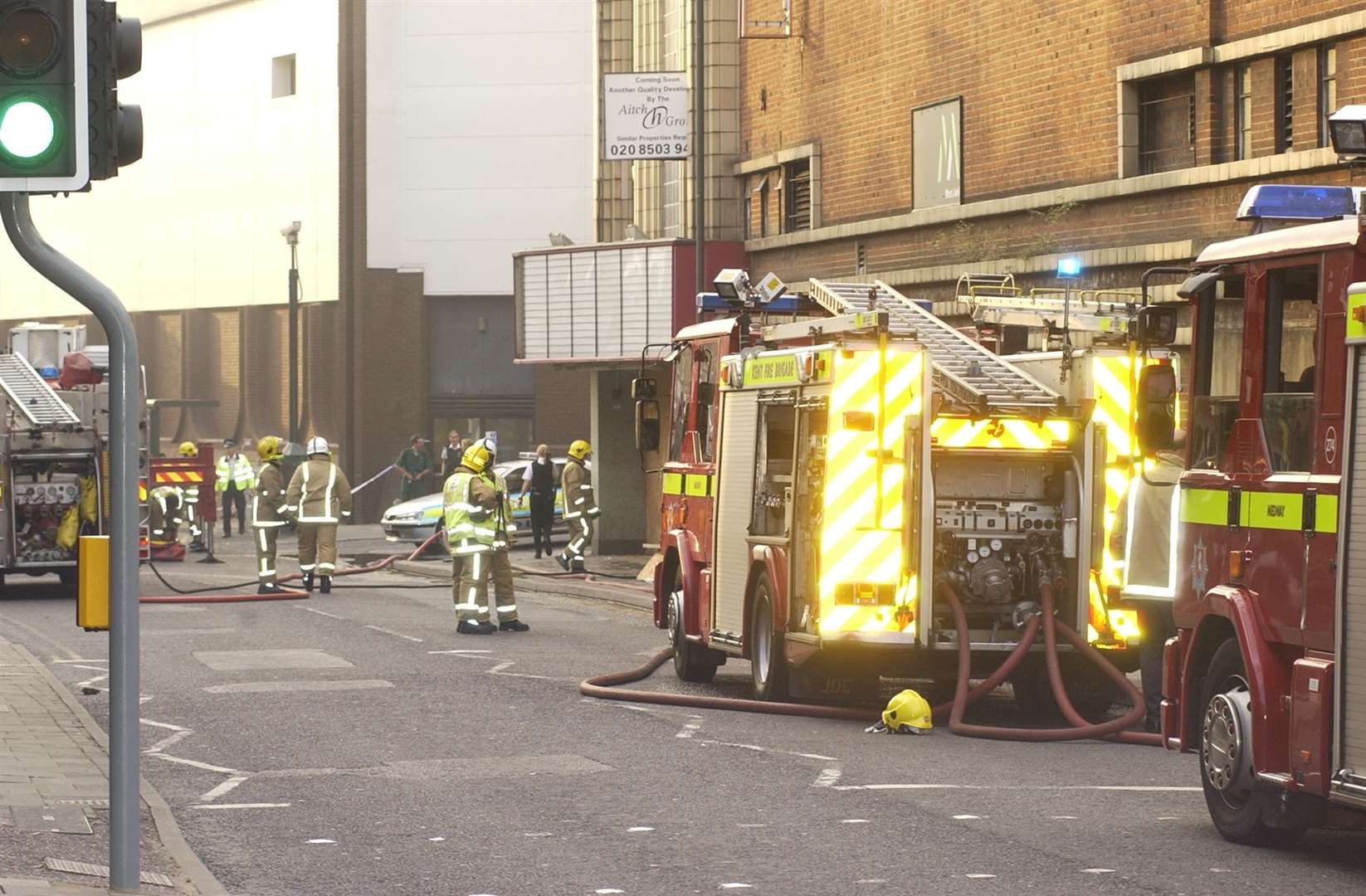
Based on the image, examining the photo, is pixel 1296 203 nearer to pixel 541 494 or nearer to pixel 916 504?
pixel 916 504

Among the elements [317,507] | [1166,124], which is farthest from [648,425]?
[317,507]

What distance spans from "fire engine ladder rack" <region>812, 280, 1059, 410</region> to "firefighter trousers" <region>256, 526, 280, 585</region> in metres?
11.3

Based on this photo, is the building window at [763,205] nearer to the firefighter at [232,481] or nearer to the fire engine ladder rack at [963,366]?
the firefighter at [232,481]

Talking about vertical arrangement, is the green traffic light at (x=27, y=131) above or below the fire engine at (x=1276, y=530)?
above

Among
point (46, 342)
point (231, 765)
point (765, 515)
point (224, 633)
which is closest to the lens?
point (231, 765)

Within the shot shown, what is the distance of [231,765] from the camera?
12203 millimetres

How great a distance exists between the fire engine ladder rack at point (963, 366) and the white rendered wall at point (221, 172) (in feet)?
116

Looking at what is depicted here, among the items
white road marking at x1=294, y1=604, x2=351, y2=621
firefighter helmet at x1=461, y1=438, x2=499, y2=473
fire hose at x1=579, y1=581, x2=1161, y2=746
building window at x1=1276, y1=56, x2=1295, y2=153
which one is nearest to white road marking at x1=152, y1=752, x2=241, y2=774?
fire hose at x1=579, y1=581, x2=1161, y2=746

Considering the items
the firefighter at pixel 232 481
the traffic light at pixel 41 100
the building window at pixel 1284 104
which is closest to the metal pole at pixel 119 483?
the traffic light at pixel 41 100

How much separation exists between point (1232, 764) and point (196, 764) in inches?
223

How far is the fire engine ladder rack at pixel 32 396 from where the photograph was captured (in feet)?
83.5

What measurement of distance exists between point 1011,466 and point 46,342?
19.7 meters

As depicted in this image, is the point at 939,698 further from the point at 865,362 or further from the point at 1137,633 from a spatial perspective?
the point at 865,362

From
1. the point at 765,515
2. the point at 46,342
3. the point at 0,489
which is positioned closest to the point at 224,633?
the point at 0,489
